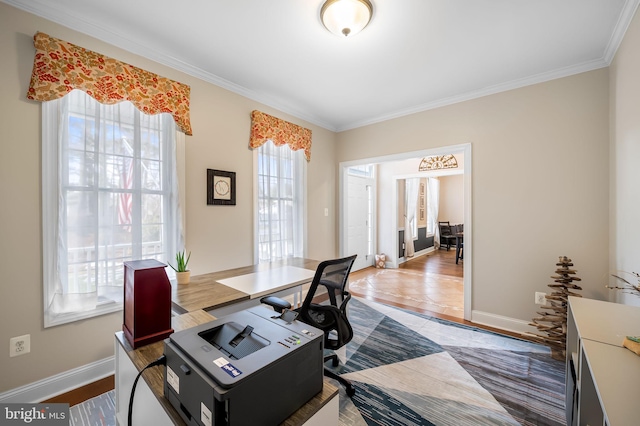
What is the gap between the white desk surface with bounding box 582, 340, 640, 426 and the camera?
2.31 ft

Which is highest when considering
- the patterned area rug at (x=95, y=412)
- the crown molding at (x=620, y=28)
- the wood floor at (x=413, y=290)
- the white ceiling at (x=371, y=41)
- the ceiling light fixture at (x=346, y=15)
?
the white ceiling at (x=371, y=41)

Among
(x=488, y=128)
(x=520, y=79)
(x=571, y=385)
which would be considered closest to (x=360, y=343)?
(x=571, y=385)

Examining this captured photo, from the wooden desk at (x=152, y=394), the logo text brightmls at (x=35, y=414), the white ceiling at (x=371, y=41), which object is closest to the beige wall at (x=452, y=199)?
the white ceiling at (x=371, y=41)

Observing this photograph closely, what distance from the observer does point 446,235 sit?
8.32 m

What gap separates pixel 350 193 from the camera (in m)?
5.07

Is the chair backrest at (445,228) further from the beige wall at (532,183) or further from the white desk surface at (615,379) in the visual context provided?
the white desk surface at (615,379)

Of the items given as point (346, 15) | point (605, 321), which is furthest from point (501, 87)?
point (605, 321)

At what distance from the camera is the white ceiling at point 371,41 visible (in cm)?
175

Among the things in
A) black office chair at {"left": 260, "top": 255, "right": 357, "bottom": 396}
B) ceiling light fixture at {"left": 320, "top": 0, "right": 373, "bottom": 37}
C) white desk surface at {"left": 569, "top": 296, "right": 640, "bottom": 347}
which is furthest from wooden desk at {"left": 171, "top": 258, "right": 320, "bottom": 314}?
ceiling light fixture at {"left": 320, "top": 0, "right": 373, "bottom": 37}

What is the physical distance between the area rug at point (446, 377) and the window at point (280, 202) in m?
1.34

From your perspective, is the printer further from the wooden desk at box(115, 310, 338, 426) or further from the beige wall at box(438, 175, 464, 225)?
the beige wall at box(438, 175, 464, 225)

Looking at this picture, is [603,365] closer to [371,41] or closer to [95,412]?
[371,41]

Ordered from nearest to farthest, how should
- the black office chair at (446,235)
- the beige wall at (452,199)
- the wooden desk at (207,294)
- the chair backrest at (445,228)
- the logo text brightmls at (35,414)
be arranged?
the logo text brightmls at (35,414) → the wooden desk at (207,294) → the black office chair at (446,235) → the chair backrest at (445,228) → the beige wall at (452,199)

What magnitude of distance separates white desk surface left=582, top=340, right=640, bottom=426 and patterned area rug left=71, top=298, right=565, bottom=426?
0.96m
